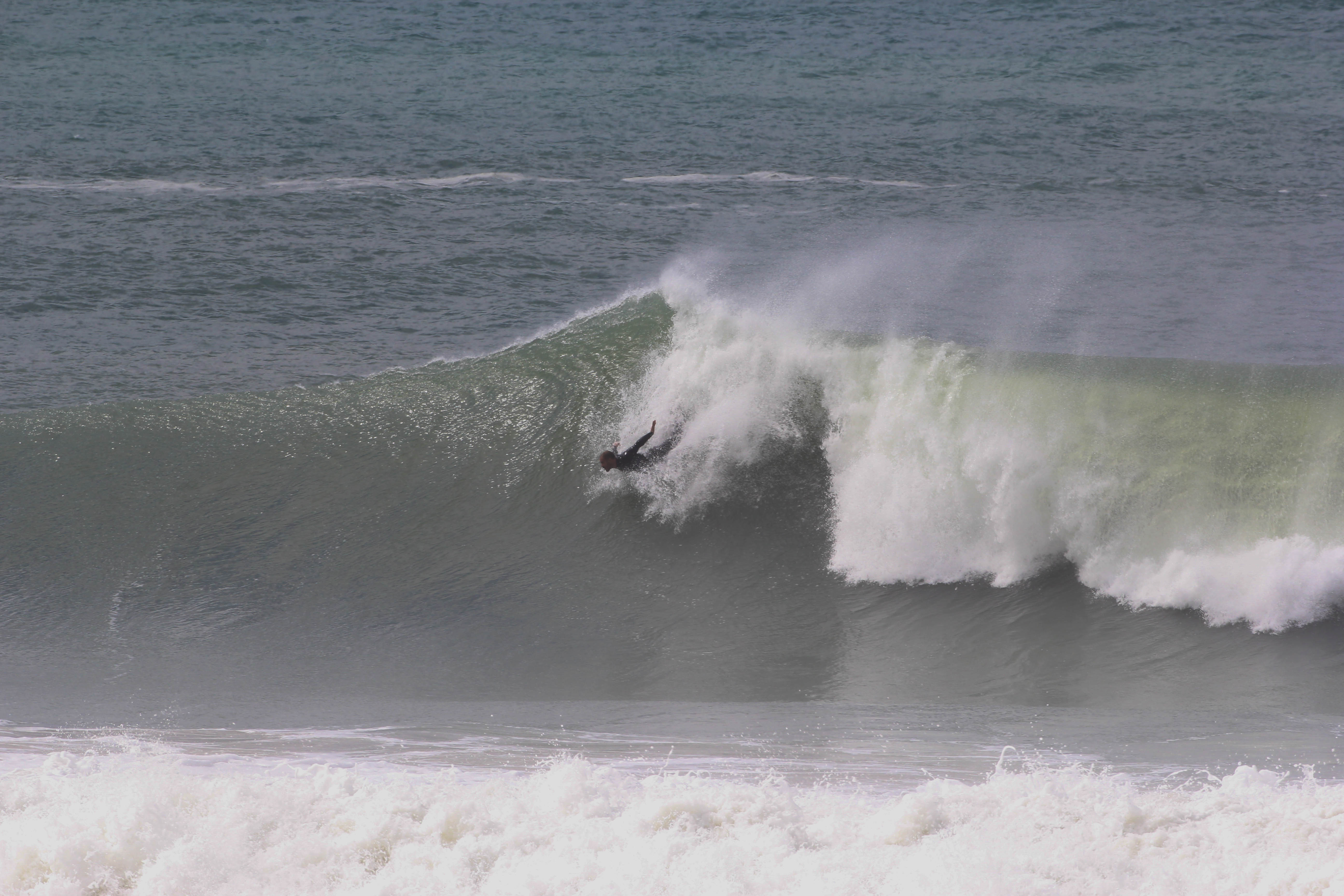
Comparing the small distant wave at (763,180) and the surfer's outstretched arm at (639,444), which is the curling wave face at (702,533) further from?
the small distant wave at (763,180)

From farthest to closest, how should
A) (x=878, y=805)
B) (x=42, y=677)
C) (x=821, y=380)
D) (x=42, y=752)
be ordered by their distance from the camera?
(x=821, y=380), (x=42, y=677), (x=42, y=752), (x=878, y=805)

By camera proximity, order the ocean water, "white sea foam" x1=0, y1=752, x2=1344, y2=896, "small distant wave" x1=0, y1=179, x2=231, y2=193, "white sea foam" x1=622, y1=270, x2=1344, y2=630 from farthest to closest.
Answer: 1. "small distant wave" x1=0, y1=179, x2=231, y2=193
2. "white sea foam" x1=622, y1=270, x2=1344, y2=630
3. the ocean water
4. "white sea foam" x1=0, y1=752, x2=1344, y2=896

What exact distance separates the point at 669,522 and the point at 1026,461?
2.65 metres

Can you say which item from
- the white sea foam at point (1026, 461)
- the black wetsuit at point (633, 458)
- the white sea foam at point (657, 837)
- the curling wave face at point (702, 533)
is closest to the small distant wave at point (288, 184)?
the curling wave face at point (702, 533)

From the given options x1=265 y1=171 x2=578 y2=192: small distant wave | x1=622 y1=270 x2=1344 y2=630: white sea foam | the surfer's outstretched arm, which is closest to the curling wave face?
x1=622 y1=270 x2=1344 y2=630: white sea foam

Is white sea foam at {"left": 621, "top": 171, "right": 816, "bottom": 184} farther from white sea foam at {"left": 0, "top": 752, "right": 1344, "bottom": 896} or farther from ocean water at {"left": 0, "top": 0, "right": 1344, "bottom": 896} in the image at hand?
white sea foam at {"left": 0, "top": 752, "right": 1344, "bottom": 896}

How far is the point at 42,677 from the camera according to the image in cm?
746

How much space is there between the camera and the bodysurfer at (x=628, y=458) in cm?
893

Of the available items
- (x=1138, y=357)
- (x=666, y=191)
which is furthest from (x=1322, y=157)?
(x=1138, y=357)

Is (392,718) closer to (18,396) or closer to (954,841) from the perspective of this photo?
(954,841)

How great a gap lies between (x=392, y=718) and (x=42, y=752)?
1.66m

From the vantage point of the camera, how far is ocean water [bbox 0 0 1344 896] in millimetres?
4562

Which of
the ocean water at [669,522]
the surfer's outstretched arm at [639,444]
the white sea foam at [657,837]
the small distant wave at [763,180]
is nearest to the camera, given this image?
the white sea foam at [657,837]

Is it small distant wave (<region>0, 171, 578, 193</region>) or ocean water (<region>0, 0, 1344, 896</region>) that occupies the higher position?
small distant wave (<region>0, 171, 578, 193</region>)
